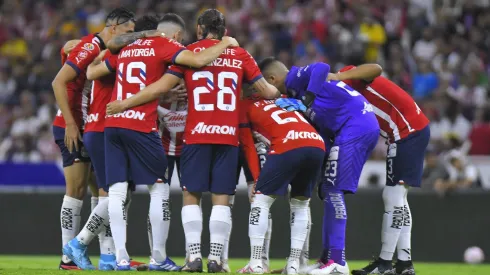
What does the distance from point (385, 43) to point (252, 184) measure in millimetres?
9755

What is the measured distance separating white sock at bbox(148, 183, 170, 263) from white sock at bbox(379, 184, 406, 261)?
231 centimetres

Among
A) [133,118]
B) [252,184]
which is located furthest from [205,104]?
[252,184]

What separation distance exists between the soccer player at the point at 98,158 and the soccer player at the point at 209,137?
60 centimetres

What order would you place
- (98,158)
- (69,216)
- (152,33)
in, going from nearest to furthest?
(152,33) < (98,158) < (69,216)

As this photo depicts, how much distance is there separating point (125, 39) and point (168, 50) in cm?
54

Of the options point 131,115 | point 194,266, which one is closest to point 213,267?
point 194,266

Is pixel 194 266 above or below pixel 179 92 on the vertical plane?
below

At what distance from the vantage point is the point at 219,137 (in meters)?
9.52

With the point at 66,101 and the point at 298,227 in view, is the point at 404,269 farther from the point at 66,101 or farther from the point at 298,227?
the point at 66,101

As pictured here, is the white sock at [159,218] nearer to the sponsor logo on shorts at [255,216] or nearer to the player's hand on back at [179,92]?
the sponsor logo on shorts at [255,216]

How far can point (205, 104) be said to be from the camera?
9.57m

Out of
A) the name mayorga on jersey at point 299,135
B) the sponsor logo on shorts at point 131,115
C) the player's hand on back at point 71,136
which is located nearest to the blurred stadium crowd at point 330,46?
the player's hand on back at point 71,136

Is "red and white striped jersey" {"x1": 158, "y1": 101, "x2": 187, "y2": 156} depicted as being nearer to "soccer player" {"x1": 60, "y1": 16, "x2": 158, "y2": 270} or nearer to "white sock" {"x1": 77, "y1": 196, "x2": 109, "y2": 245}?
"soccer player" {"x1": 60, "y1": 16, "x2": 158, "y2": 270}

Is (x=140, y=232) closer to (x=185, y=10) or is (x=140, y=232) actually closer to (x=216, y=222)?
(x=216, y=222)
